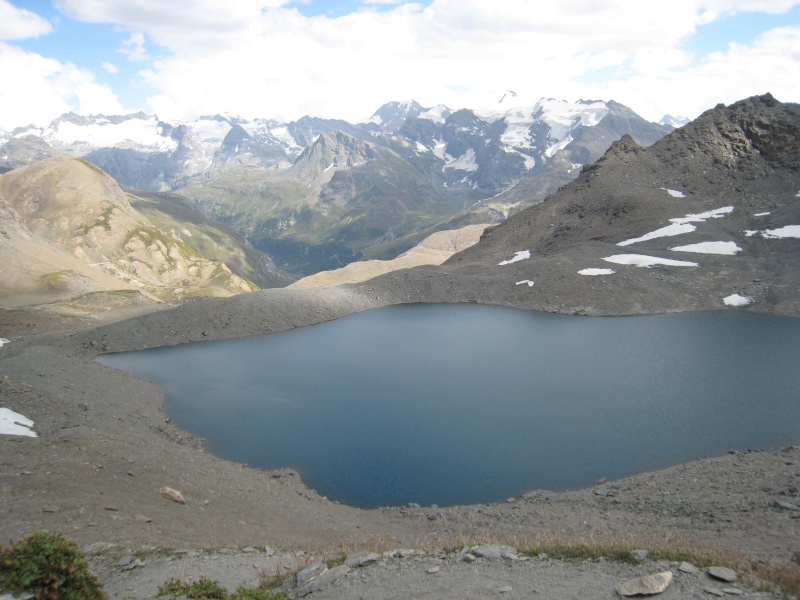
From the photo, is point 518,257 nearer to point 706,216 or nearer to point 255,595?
point 706,216

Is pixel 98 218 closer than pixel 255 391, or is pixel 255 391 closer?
pixel 255 391

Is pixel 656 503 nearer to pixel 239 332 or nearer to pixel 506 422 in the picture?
pixel 506 422

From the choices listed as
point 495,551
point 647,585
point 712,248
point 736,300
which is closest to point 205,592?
point 495,551

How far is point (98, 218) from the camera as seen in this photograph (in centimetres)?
12762

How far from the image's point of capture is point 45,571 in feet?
34.3

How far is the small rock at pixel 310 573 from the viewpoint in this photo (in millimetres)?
14461

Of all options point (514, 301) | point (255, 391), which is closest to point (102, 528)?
point (255, 391)

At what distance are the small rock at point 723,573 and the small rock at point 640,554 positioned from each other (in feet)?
5.55

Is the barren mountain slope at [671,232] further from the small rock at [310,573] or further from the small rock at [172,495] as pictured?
the small rock at [310,573]

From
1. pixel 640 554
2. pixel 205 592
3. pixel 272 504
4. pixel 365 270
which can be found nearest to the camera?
pixel 205 592

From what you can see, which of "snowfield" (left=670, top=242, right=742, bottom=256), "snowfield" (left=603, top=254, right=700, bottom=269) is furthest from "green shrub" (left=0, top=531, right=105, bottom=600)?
"snowfield" (left=670, top=242, right=742, bottom=256)

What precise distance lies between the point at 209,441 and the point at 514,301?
47.6 m

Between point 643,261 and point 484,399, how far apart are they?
1778 inches

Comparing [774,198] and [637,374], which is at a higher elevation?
[774,198]
